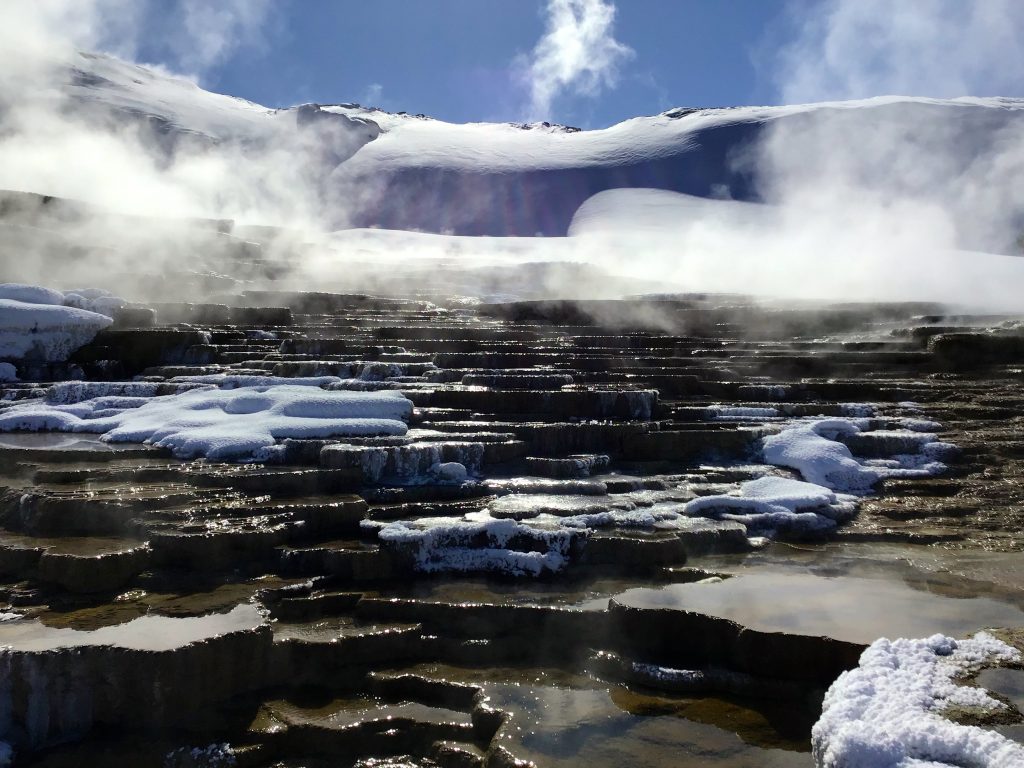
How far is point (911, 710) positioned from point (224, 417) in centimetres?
601

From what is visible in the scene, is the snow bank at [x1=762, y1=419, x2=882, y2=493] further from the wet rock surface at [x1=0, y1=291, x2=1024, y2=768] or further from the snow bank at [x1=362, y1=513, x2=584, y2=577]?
the snow bank at [x1=362, y1=513, x2=584, y2=577]

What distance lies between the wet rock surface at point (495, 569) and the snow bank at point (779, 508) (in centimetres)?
3

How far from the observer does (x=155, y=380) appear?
868 cm

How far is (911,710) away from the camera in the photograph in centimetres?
257

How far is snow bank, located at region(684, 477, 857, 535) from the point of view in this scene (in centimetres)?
525

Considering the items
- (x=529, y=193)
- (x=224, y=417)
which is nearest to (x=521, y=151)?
(x=529, y=193)

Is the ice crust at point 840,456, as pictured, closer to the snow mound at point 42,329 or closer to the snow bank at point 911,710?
the snow bank at point 911,710

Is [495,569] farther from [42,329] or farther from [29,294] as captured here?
[29,294]

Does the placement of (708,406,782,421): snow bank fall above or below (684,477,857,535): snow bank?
above

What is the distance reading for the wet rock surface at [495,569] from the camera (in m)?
3.41

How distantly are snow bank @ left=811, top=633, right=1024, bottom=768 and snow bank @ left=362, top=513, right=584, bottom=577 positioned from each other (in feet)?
6.32

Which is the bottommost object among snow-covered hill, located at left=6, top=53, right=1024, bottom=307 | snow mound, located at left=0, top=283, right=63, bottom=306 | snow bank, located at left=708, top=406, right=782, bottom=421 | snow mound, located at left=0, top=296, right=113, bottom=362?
snow bank, located at left=708, top=406, right=782, bottom=421

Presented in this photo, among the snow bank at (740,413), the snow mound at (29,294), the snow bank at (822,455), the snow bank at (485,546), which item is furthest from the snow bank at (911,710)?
the snow mound at (29,294)

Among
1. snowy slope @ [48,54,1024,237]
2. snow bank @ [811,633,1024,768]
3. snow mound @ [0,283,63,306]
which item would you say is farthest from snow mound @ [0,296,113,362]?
snowy slope @ [48,54,1024,237]
